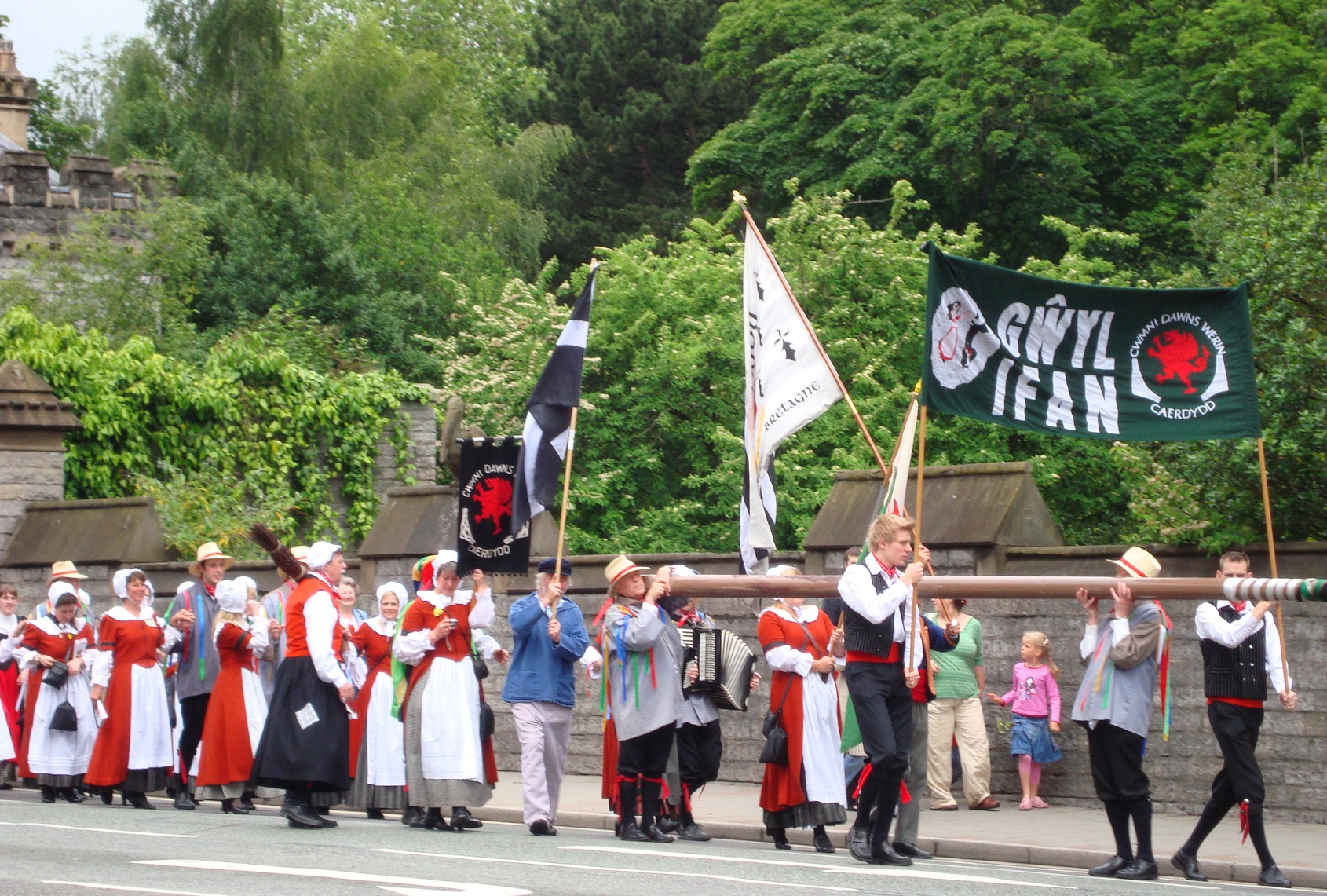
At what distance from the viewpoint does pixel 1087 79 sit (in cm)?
3186

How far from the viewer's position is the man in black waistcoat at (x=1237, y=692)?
968 centimetres

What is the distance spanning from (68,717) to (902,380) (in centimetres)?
1254

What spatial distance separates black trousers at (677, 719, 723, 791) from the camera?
11453 mm

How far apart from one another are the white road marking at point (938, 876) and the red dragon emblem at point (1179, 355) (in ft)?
9.89

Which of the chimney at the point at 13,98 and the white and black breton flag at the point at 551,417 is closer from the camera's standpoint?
the white and black breton flag at the point at 551,417

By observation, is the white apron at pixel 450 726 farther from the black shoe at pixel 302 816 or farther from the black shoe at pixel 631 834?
the black shoe at pixel 631 834

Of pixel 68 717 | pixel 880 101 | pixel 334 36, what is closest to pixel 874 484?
pixel 68 717

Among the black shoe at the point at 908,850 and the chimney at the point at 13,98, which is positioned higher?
the chimney at the point at 13,98

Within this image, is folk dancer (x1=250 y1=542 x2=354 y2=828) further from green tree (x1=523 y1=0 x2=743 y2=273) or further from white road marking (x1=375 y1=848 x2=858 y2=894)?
green tree (x1=523 y1=0 x2=743 y2=273)

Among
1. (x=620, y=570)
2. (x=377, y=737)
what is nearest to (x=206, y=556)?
(x=377, y=737)

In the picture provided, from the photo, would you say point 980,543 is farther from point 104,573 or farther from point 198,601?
point 104,573

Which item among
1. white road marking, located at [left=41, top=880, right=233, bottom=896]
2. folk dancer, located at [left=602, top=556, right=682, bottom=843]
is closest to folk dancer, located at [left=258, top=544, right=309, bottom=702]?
→ folk dancer, located at [left=602, top=556, right=682, bottom=843]

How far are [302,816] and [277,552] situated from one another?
1708mm

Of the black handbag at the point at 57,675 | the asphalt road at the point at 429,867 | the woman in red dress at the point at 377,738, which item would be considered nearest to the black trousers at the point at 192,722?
the black handbag at the point at 57,675
